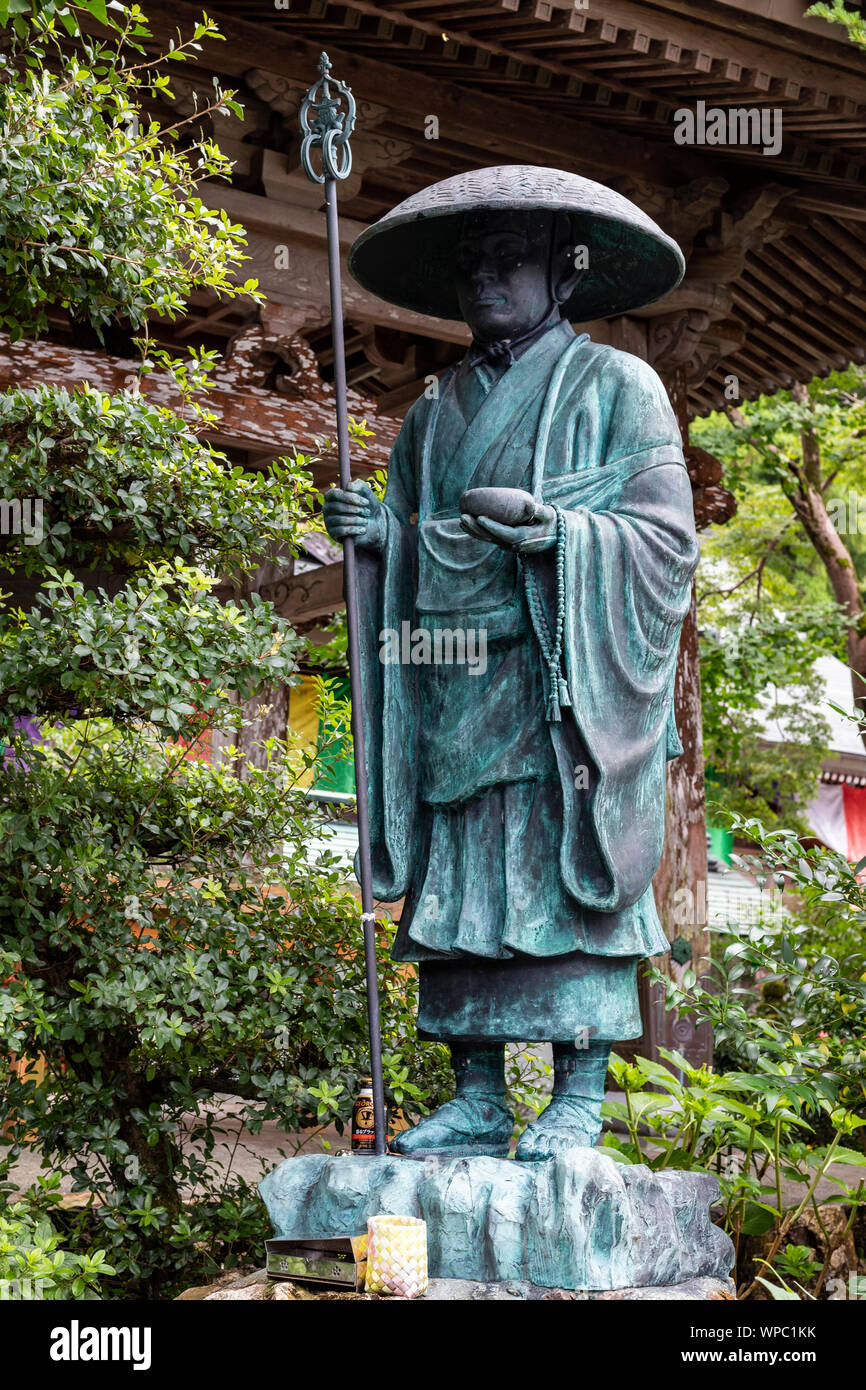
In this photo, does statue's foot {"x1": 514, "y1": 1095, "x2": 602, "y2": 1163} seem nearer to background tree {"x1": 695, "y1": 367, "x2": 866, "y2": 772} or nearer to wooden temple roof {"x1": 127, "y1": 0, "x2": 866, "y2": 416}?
wooden temple roof {"x1": 127, "y1": 0, "x2": 866, "y2": 416}

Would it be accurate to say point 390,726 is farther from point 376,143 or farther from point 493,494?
point 376,143

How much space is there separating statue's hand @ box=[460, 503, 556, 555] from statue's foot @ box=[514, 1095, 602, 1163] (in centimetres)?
122

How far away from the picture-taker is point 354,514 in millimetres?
3484

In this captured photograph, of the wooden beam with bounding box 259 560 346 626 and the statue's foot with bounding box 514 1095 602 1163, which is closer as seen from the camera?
the statue's foot with bounding box 514 1095 602 1163

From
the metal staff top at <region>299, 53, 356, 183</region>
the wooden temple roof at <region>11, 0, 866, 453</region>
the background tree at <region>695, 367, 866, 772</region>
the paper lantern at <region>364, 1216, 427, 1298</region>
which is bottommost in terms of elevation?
the paper lantern at <region>364, 1216, 427, 1298</region>

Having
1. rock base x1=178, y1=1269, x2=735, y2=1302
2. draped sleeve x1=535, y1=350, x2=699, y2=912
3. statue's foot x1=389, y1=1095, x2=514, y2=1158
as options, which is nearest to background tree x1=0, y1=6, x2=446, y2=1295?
statue's foot x1=389, y1=1095, x2=514, y2=1158

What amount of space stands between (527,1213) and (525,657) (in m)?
1.19

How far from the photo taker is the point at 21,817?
3873 millimetres

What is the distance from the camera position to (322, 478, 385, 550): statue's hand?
3475 millimetres

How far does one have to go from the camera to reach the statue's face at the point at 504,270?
3.45 meters

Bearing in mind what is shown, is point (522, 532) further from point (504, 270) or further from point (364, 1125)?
point (364, 1125)

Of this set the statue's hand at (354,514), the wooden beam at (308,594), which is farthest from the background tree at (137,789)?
the wooden beam at (308,594)

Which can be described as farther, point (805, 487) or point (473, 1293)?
point (805, 487)

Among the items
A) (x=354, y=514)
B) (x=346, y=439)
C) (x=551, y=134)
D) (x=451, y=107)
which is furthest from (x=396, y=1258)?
(x=551, y=134)
